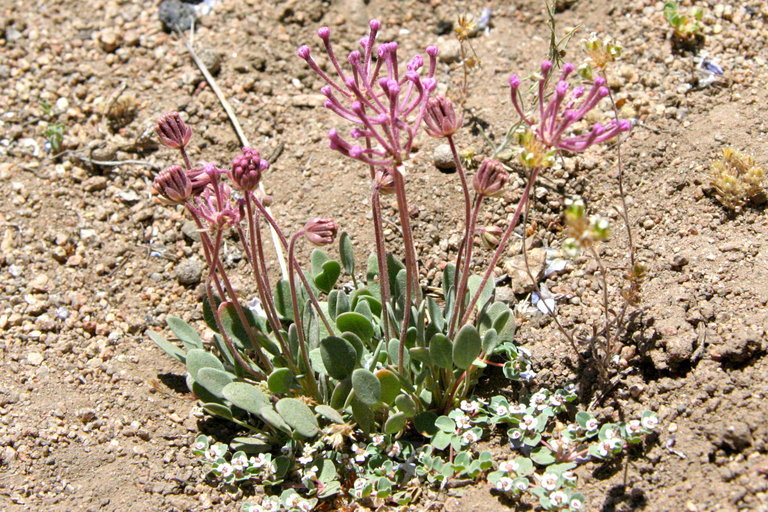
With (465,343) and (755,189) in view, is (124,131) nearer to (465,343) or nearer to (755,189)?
(465,343)

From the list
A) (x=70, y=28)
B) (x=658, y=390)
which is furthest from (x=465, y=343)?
(x=70, y=28)

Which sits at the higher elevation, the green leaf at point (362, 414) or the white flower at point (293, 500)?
the green leaf at point (362, 414)

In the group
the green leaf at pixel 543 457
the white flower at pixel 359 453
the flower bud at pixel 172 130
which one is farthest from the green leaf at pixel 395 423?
the flower bud at pixel 172 130

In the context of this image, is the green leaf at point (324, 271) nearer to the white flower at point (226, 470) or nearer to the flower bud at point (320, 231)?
the flower bud at point (320, 231)

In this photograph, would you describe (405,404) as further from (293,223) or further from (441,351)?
(293,223)

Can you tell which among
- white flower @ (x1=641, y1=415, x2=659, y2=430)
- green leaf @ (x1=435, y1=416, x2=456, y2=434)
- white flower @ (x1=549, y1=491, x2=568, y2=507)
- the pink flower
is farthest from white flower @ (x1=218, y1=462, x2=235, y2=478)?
the pink flower
